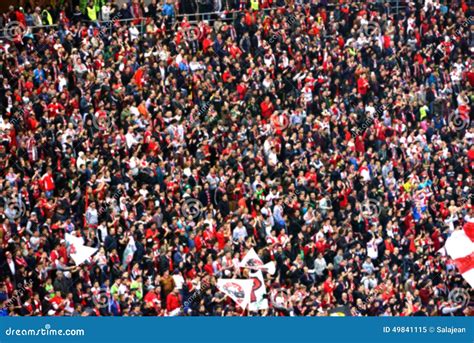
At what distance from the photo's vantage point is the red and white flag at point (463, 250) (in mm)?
44750

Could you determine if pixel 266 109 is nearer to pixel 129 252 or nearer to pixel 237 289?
pixel 129 252

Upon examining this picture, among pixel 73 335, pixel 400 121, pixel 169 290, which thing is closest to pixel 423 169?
pixel 400 121

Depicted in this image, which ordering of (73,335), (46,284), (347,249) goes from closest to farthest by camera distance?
(73,335) < (46,284) < (347,249)

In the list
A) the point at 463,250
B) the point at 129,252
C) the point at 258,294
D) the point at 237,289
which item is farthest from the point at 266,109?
the point at 237,289

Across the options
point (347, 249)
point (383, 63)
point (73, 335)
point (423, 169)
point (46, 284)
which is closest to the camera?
point (73, 335)

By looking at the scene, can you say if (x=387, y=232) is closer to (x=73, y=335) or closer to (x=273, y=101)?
(x=273, y=101)

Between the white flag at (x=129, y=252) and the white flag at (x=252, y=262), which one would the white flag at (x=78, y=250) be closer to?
the white flag at (x=129, y=252)

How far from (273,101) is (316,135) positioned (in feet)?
7.93

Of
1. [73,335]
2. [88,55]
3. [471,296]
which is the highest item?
[88,55]

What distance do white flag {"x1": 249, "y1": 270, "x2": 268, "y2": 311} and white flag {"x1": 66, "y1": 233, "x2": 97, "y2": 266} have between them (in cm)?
439

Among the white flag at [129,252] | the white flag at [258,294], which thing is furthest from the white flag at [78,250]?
the white flag at [258,294]

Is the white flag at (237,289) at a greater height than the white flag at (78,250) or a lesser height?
lesser

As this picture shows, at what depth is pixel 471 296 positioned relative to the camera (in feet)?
148

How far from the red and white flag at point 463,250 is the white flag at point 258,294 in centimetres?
594
